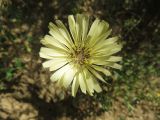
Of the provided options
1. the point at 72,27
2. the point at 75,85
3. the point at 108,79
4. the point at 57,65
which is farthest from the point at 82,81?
the point at 108,79

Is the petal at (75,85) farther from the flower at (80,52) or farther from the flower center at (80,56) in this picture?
the flower center at (80,56)

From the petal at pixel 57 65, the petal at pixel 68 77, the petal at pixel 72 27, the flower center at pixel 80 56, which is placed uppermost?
the petal at pixel 72 27

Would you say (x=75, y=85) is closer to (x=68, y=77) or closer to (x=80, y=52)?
(x=68, y=77)

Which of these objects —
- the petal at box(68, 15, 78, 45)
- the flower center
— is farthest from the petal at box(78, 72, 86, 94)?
the petal at box(68, 15, 78, 45)

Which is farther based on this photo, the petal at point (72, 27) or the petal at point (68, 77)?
the petal at point (68, 77)

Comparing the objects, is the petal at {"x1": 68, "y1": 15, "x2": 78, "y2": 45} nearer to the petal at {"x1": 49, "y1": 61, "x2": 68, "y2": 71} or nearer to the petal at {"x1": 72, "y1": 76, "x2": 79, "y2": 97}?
the petal at {"x1": 49, "y1": 61, "x2": 68, "y2": 71}

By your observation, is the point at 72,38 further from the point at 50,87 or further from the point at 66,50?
the point at 50,87

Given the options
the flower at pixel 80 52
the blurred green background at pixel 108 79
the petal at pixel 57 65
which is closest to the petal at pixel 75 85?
the flower at pixel 80 52
